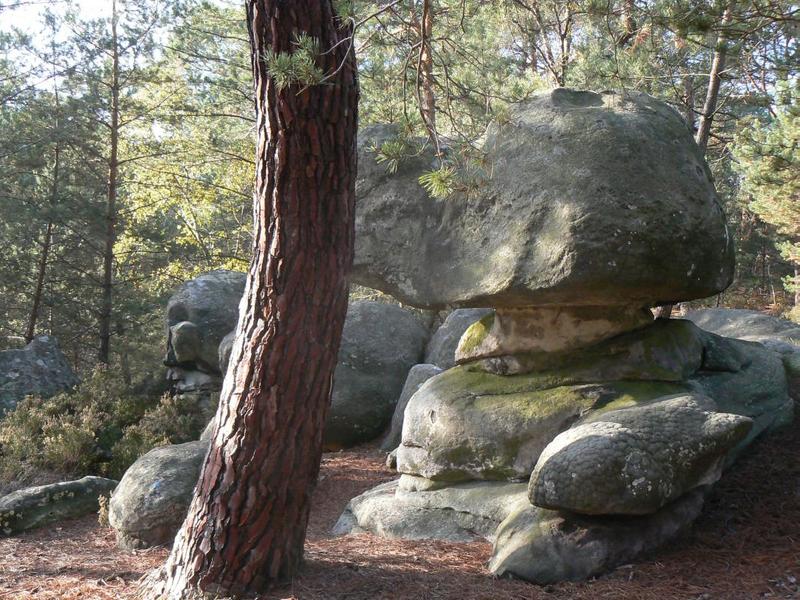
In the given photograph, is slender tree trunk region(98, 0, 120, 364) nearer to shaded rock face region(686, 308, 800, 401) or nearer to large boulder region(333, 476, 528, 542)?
large boulder region(333, 476, 528, 542)

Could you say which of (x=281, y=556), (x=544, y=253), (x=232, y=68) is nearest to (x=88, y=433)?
(x=281, y=556)

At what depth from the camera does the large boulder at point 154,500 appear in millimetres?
5906

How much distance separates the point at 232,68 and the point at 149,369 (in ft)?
24.9

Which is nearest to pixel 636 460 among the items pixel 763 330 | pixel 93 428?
pixel 763 330

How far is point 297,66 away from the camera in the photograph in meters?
3.41

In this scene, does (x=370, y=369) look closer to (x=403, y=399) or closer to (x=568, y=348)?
(x=403, y=399)

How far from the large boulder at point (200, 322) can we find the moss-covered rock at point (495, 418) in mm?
6208

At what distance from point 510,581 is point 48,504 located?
485 centimetres

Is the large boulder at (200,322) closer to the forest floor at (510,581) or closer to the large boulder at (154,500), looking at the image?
the large boulder at (154,500)

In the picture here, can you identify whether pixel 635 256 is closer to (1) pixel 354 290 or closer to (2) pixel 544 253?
(2) pixel 544 253

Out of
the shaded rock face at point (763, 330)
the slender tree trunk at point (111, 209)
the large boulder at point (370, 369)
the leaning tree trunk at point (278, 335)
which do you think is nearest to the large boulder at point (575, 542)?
the leaning tree trunk at point (278, 335)

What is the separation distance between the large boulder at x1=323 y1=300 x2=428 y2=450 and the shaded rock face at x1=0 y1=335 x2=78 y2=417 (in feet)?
16.2

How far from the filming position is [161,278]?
1839 centimetres

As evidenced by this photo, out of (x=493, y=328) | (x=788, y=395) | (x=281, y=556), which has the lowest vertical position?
(x=281, y=556)
